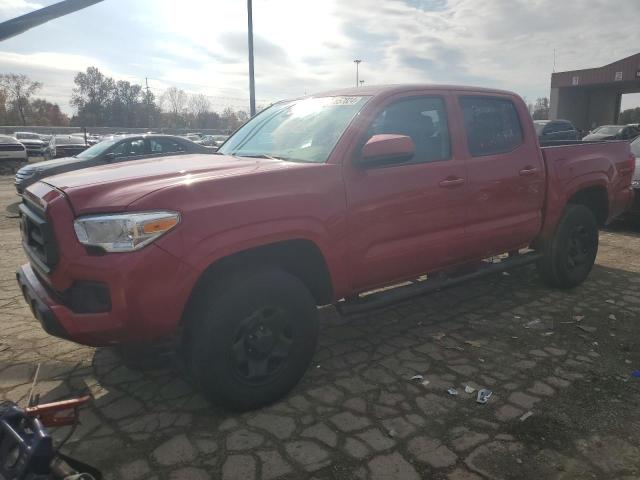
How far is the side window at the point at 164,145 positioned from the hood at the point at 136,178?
26.2ft

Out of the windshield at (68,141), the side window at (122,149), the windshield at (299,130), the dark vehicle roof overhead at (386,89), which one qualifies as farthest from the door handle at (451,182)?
the windshield at (68,141)

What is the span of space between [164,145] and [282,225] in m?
9.23

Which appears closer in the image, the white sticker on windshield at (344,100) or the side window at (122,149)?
the white sticker on windshield at (344,100)

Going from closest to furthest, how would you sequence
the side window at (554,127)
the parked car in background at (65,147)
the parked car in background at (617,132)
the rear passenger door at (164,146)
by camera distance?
1. the rear passenger door at (164,146)
2. the side window at (554,127)
3. the parked car in background at (65,147)
4. the parked car in background at (617,132)

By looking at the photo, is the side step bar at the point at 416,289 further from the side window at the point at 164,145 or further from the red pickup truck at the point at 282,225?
the side window at the point at 164,145

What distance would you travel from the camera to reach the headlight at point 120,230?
2.39 m

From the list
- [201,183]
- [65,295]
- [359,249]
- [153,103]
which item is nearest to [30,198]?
[65,295]

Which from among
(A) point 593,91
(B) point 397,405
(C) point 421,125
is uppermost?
(A) point 593,91

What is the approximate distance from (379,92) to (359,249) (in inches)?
46.6

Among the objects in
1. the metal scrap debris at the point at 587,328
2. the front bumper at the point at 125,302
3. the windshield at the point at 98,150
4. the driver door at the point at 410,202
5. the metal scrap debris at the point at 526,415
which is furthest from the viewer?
the windshield at the point at 98,150

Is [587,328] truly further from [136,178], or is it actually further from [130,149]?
[130,149]

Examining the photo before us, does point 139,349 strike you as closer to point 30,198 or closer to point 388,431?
point 30,198

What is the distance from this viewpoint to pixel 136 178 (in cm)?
272

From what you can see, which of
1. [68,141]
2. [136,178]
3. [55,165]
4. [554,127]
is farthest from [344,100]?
[68,141]
